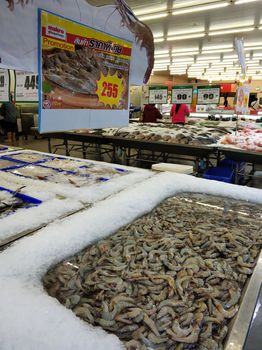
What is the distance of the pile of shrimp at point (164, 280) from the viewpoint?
3.38ft

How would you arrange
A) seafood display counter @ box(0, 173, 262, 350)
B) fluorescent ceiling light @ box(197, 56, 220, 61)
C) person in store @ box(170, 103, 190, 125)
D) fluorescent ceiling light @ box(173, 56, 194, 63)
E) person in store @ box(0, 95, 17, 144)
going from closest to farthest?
seafood display counter @ box(0, 173, 262, 350), person in store @ box(170, 103, 190, 125), person in store @ box(0, 95, 17, 144), fluorescent ceiling light @ box(197, 56, 220, 61), fluorescent ceiling light @ box(173, 56, 194, 63)

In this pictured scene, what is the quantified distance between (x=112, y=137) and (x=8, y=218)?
4310 mm

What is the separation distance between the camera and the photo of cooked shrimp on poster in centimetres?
174

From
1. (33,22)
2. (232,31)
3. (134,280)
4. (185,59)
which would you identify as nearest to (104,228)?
(134,280)

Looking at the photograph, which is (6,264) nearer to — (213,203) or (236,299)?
(236,299)

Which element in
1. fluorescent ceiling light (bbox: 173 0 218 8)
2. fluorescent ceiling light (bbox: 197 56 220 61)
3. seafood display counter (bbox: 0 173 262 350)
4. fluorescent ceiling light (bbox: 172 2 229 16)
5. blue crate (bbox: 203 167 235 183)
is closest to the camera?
seafood display counter (bbox: 0 173 262 350)

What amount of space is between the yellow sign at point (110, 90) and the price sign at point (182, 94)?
19.3 ft

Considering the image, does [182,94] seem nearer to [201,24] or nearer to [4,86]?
[201,24]

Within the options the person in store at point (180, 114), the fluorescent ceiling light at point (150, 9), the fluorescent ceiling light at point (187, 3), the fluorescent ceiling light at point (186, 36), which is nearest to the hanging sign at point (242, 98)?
the fluorescent ceiling light at point (187, 3)

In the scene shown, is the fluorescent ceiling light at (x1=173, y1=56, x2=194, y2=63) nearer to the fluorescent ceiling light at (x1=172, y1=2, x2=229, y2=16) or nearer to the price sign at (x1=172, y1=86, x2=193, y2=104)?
the price sign at (x1=172, y1=86, x2=193, y2=104)

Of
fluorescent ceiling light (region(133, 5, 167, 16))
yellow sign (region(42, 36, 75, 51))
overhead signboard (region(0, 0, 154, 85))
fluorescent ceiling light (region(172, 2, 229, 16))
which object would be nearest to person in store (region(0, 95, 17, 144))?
fluorescent ceiling light (region(133, 5, 167, 16))

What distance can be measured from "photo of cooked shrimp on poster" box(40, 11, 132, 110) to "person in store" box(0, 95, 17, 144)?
30.4 feet

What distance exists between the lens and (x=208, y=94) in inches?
301

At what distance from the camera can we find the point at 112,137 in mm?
5844
